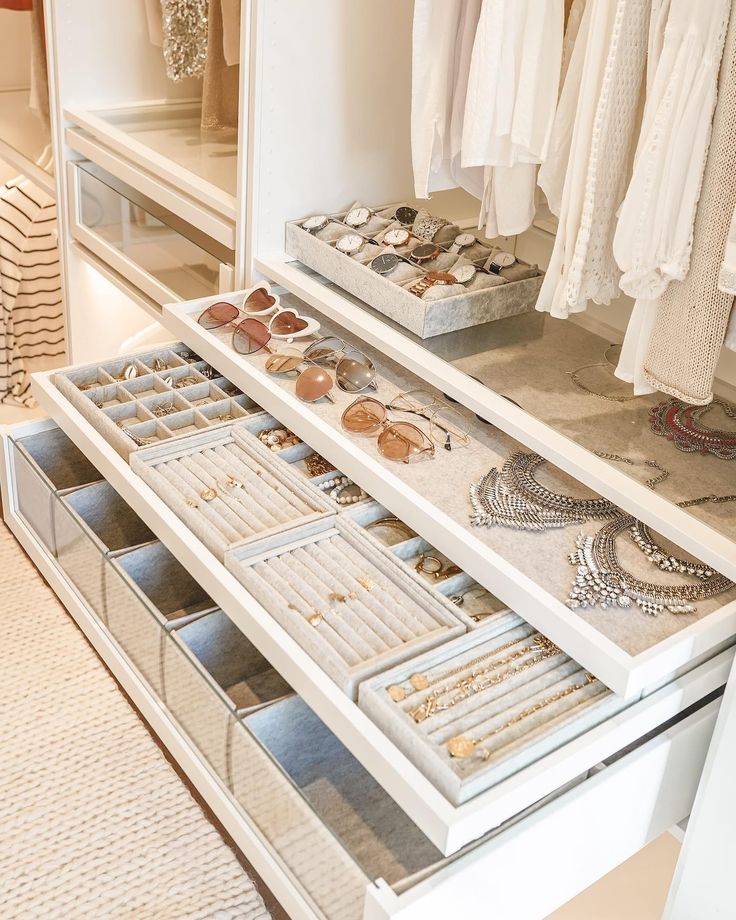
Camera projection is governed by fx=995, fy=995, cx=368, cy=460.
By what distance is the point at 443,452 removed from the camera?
1365mm

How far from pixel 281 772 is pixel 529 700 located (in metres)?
0.28

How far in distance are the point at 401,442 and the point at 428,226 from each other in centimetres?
52

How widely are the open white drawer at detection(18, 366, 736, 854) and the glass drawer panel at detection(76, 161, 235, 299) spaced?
0.71 metres

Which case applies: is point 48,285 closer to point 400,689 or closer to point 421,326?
point 421,326

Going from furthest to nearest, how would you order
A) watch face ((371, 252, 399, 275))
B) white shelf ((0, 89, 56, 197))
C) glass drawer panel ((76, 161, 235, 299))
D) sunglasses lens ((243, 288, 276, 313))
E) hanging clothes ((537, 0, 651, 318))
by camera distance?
white shelf ((0, 89, 56, 197)) < glass drawer panel ((76, 161, 235, 299)) < sunglasses lens ((243, 288, 276, 313)) < watch face ((371, 252, 399, 275)) < hanging clothes ((537, 0, 651, 318))

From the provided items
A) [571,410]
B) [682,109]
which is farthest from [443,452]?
[682,109]

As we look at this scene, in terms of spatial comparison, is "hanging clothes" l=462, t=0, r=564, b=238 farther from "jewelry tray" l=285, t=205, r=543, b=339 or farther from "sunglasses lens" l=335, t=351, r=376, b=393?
"sunglasses lens" l=335, t=351, r=376, b=393

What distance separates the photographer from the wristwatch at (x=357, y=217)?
1713 mm

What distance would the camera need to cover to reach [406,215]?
173 centimetres

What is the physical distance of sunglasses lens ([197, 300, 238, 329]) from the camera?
1.63 metres

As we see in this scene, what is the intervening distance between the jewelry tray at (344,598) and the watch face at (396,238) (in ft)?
1.78

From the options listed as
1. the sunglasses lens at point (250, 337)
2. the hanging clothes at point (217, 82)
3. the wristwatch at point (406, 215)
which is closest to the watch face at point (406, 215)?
the wristwatch at point (406, 215)

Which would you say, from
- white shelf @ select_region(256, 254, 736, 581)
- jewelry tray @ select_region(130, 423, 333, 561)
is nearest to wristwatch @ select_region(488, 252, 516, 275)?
white shelf @ select_region(256, 254, 736, 581)

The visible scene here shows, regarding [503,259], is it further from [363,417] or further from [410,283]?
[363,417]
